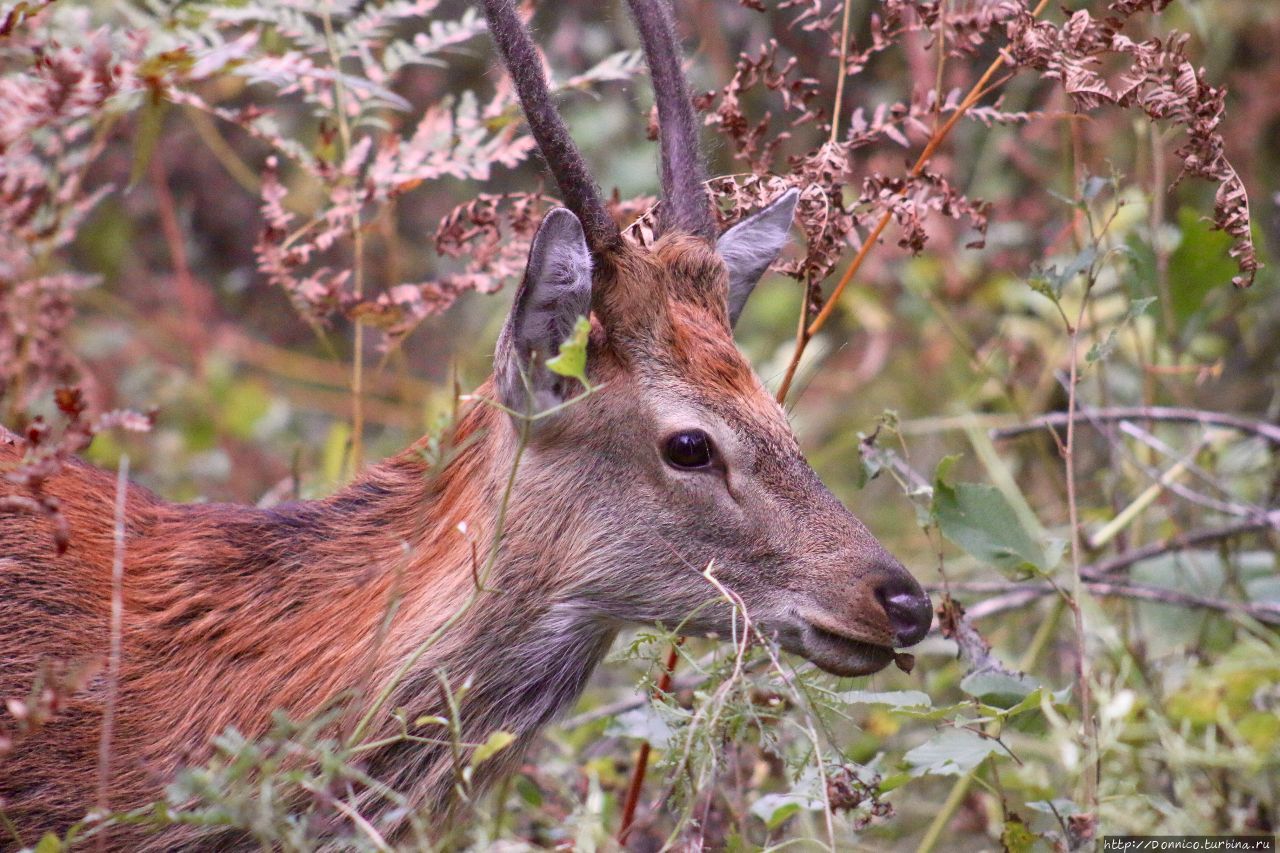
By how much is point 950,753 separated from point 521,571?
120 centimetres

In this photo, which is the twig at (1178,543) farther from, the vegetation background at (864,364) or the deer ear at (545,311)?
the deer ear at (545,311)

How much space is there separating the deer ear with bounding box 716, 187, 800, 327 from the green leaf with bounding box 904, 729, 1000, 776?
1.36 metres

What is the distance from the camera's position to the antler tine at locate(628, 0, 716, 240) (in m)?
3.89

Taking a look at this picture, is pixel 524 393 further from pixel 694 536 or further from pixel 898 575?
pixel 898 575

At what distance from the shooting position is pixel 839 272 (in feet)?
30.8

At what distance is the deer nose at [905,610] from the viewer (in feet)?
11.4

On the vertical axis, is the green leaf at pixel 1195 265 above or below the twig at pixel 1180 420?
above

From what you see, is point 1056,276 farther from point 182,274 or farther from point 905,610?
point 182,274

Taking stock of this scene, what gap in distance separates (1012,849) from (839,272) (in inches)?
241

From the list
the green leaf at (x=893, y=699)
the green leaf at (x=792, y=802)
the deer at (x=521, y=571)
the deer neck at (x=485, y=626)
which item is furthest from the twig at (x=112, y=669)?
the green leaf at (x=893, y=699)

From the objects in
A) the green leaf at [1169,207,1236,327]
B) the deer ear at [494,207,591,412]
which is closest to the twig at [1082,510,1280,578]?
the green leaf at [1169,207,1236,327]

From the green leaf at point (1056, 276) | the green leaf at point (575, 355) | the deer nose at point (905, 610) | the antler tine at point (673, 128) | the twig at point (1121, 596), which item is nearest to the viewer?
the green leaf at point (575, 355)

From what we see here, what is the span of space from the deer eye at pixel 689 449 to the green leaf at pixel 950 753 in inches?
36.3

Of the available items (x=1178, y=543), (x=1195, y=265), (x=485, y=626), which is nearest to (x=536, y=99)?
(x=485, y=626)
